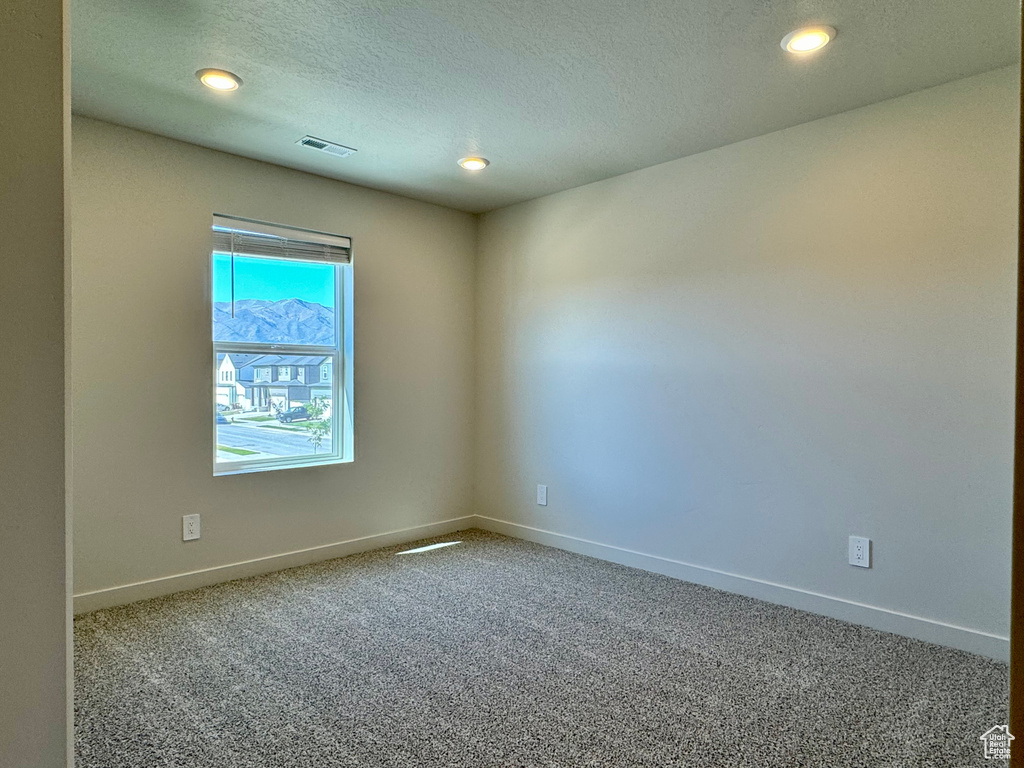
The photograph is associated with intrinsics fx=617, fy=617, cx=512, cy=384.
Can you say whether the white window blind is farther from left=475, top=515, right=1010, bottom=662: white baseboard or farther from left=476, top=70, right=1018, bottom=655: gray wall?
left=475, top=515, right=1010, bottom=662: white baseboard

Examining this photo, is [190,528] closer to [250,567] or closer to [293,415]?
[250,567]

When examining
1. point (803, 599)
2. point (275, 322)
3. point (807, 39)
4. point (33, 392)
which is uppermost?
point (807, 39)

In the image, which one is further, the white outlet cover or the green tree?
the green tree

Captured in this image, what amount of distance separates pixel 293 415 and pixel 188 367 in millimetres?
710

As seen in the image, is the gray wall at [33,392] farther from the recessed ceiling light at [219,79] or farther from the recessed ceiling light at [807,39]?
the recessed ceiling light at [807,39]

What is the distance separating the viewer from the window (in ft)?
11.2

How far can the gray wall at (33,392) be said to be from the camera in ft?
3.39

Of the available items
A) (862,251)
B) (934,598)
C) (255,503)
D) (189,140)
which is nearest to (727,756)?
(934,598)

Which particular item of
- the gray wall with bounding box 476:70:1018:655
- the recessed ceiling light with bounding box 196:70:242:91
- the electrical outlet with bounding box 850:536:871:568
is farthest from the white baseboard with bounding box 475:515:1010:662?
the recessed ceiling light with bounding box 196:70:242:91

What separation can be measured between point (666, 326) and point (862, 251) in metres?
1.04

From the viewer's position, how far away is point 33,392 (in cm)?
106

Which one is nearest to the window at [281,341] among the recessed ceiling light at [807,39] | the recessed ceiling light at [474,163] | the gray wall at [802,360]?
the recessed ceiling light at [474,163]

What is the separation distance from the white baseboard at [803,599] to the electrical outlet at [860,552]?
18 centimetres

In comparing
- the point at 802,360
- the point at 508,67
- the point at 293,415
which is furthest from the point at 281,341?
the point at 802,360
